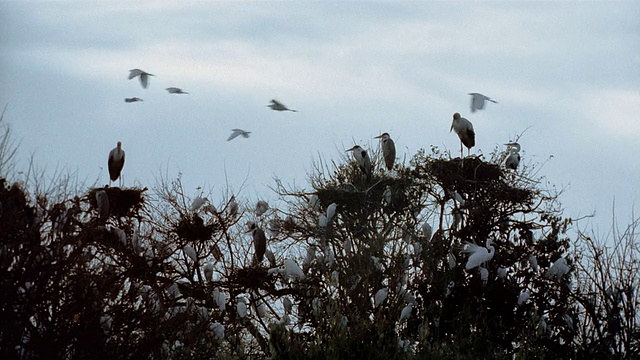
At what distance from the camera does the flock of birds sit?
13.1 m

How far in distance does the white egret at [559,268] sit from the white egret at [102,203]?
23.1 ft

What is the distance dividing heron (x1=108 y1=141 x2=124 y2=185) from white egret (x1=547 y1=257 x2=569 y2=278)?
7139 mm

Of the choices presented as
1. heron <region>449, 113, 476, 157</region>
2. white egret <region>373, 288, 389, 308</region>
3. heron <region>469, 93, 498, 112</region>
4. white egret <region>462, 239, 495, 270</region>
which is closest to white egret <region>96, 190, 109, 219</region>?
white egret <region>373, 288, 389, 308</region>

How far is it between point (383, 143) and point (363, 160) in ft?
3.30

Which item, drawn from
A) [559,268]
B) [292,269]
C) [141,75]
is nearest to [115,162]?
[141,75]

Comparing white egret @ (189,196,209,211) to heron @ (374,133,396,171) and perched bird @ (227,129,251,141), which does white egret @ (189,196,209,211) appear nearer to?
perched bird @ (227,129,251,141)

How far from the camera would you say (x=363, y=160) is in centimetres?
1672

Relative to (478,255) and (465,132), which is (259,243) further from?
(465,132)

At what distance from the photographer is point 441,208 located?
1520cm

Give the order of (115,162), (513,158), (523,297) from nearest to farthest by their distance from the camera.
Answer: (523,297) < (115,162) < (513,158)

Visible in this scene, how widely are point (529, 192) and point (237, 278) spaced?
5.34 meters

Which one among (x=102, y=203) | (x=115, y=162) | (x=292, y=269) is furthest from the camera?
(x=115, y=162)

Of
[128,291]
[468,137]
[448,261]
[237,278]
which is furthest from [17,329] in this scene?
[468,137]

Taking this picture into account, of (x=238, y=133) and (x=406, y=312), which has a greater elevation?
(x=238, y=133)
